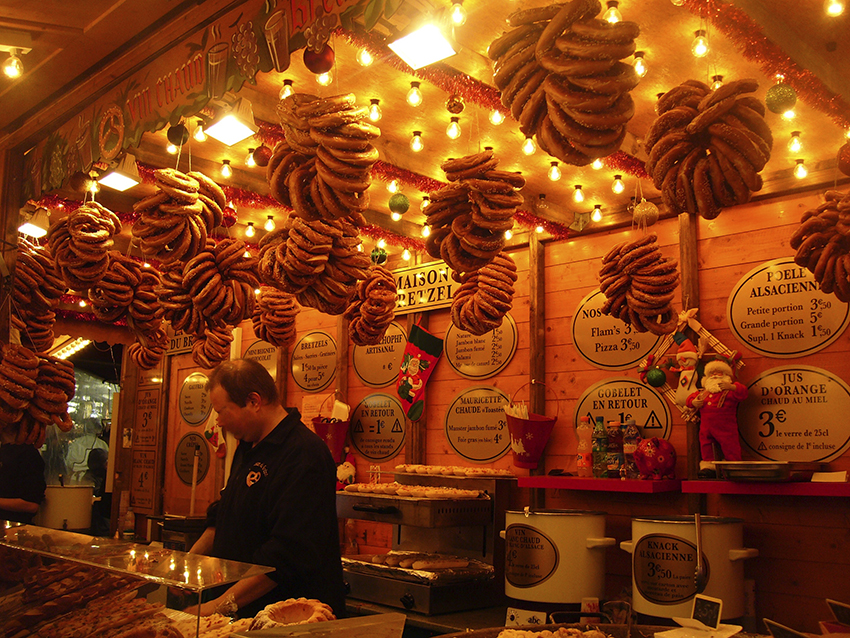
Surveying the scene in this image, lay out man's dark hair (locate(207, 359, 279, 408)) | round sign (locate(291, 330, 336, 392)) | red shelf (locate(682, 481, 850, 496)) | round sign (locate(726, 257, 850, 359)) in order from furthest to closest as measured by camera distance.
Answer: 1. round sign (locate(291, 330, 336, 392))
2. round sign (locate(726, 257, 850, 359))
3. red shelf (locate(682, 481, 850, 496))
4. man's dark hair (locate(207, 359, 279, 408))

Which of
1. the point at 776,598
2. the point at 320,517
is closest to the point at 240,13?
the point at 320,517

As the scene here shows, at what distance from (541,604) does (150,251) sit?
2944mm

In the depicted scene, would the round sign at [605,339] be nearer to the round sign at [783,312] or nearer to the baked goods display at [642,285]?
the round sign at [783,312]

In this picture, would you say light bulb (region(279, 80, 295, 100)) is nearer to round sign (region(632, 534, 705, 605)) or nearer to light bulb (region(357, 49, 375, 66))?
light bulb (region(357, 49, 375, 66))

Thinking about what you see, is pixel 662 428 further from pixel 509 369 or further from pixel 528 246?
pixel 528 246

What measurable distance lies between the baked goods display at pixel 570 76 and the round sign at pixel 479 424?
12.2 ft

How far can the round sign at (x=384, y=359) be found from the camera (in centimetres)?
654

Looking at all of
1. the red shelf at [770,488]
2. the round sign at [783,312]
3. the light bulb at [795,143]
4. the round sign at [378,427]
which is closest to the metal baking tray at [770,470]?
the red shelf at [770,488]

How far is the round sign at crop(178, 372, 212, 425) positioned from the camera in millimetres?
8641

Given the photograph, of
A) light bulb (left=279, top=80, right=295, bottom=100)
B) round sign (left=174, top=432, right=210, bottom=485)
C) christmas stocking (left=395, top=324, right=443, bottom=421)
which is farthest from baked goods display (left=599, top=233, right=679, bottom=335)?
round sign (left=174, top=432, right=210, bottom=485)

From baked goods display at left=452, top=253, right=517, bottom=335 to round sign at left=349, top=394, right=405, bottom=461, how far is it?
98.8 inches

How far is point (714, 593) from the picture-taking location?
3.74m

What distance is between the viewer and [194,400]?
880 cm

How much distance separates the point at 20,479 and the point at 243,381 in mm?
4202
